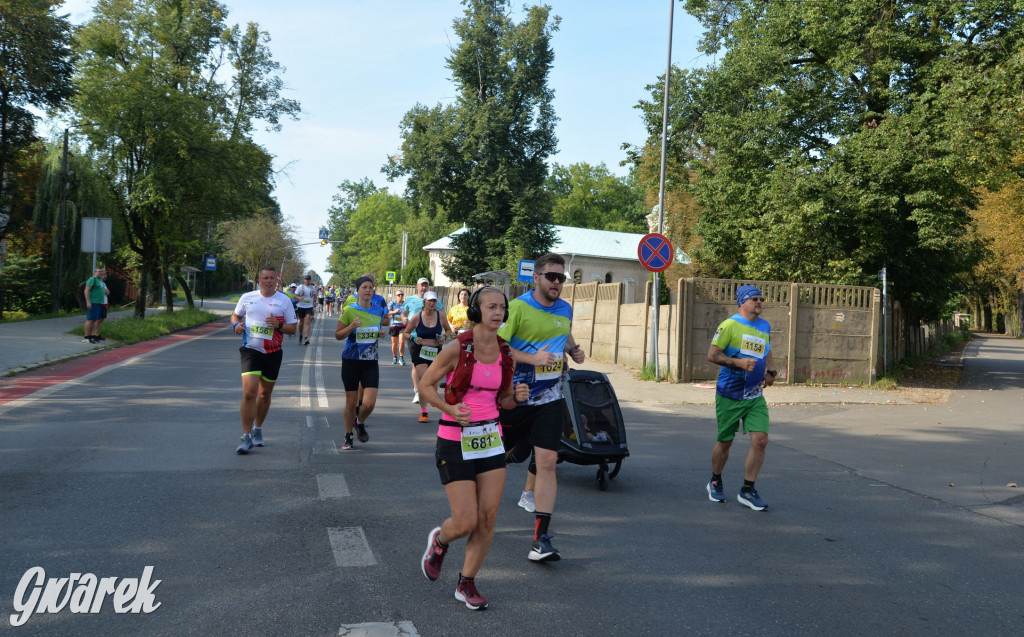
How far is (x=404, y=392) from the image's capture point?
1460 cm

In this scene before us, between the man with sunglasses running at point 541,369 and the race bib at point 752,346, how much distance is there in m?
2.07

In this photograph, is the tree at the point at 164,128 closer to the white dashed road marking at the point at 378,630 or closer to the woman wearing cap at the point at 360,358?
the woman wearing cap at the point at 360,358

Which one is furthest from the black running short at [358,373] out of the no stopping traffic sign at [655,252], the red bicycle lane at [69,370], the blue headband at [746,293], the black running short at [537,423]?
the no stopping traffic sign at [655,252]

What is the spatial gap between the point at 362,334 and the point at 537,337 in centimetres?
386

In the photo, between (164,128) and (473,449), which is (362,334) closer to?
(473,449)

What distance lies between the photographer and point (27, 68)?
22.8m

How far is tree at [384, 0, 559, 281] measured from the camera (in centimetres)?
5025

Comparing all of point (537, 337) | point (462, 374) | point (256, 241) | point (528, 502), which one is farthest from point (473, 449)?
point (256, 241)

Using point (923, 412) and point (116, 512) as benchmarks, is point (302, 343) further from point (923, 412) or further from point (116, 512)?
point (116, 512)

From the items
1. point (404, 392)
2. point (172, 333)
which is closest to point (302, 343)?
point (172, 333)

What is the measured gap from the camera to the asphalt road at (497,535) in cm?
428

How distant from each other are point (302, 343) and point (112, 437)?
16.1 m

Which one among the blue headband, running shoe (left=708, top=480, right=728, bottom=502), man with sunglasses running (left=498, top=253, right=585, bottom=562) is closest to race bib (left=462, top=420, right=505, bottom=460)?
man with sunglasses running (left=498, top=253, right=585, bottom=562)

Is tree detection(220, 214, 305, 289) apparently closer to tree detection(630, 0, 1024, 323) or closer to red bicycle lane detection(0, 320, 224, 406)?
red bicycle lane detection(0, 320, 224, 406)
